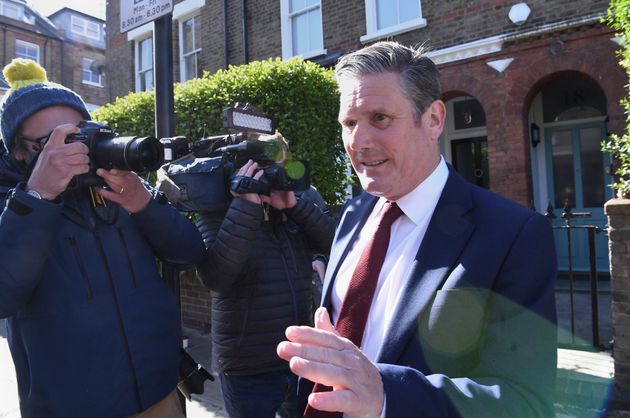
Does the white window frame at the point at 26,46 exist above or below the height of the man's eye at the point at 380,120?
above

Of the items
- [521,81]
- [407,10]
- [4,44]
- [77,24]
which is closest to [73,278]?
[521,81]

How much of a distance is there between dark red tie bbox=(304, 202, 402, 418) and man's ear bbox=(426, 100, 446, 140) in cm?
27

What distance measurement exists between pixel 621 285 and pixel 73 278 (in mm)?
3713

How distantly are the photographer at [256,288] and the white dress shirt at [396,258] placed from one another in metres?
0.78

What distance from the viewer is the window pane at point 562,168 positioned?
863cm

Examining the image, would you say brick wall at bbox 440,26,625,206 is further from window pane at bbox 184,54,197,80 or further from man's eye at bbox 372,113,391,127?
window pane at bbox 184,54,197,80

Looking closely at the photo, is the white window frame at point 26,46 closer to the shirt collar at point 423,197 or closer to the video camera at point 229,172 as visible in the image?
the video camera at point 229,172

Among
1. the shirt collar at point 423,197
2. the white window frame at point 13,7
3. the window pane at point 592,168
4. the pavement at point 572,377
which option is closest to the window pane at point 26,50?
the white window frame at point 13,7

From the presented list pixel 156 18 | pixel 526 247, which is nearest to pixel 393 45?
pixel 526 247

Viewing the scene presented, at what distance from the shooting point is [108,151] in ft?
5.50

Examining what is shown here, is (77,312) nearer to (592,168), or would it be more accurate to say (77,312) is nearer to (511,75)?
(511,75)

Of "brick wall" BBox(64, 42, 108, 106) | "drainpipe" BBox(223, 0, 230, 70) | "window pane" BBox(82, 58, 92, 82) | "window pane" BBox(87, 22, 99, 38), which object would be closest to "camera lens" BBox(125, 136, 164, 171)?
"drainpipe" BBox(223, 0, 230, 70)

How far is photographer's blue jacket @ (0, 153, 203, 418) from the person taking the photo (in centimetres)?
156

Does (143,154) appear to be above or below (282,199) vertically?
above
